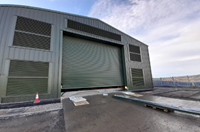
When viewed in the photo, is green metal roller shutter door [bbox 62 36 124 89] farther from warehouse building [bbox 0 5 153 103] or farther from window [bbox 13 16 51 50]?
window [bbox 13 16 51 50]

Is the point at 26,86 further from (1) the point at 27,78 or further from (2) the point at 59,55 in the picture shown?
(2) the point at 59,55

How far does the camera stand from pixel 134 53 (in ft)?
35.0

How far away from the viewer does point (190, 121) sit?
2143mm

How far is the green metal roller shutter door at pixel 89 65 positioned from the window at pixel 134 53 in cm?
169

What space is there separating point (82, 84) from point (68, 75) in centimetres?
149

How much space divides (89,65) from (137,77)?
6234 millimetres

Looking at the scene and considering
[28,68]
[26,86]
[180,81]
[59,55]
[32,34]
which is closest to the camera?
[26,86]

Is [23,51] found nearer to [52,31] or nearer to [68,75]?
[52,31]

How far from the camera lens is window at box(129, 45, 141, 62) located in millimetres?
10422

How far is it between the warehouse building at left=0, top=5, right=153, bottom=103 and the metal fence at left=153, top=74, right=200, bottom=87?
5391 mm

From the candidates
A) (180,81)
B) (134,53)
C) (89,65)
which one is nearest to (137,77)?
(134,53)

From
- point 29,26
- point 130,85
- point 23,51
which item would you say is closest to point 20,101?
point 23,51

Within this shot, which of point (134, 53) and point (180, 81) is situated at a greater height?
point (134, 53)

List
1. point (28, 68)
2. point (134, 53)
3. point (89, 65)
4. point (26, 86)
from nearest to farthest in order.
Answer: point (26, 86), point (28, 68), point (89, 65), point (134, 53)
